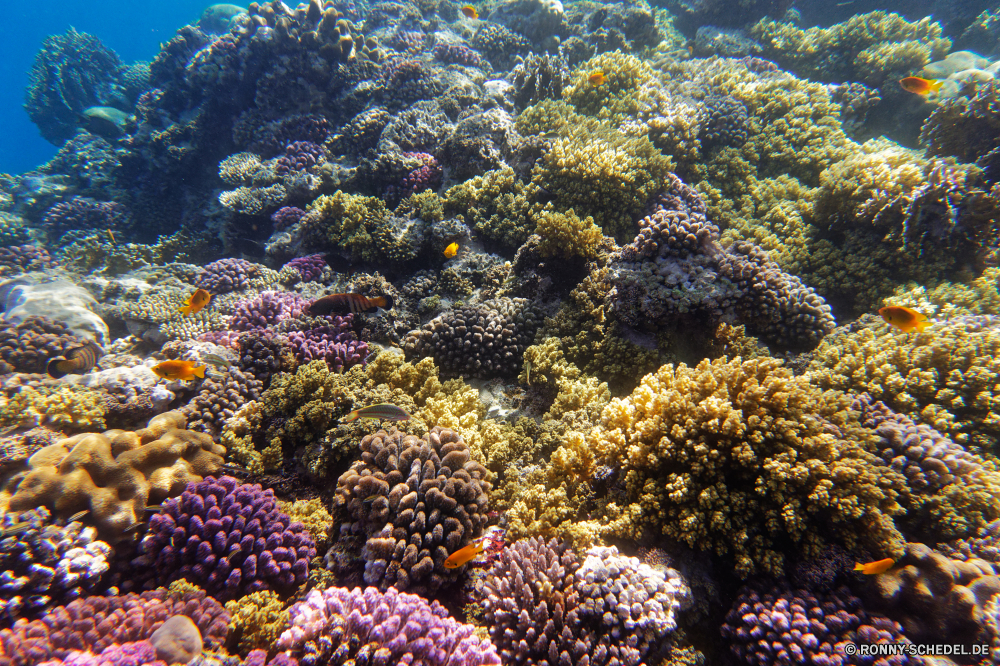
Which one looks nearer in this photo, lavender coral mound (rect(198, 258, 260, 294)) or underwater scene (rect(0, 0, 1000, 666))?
underwater scene (rect(0, 0, 1000, 666))

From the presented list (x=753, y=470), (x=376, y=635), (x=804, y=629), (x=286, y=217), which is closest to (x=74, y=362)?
(x=286, y=217)

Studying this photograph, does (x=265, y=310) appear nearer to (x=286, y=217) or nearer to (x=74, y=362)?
(x=74, y=362)

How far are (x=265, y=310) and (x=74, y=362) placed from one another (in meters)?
2.80

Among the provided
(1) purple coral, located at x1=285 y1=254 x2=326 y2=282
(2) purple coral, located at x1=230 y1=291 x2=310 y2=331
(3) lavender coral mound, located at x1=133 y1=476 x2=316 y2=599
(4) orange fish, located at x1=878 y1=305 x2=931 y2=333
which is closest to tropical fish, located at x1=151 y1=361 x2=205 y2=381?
(3) lavender coral mound, located at x1=133 y1=476 x2=316 y2=599

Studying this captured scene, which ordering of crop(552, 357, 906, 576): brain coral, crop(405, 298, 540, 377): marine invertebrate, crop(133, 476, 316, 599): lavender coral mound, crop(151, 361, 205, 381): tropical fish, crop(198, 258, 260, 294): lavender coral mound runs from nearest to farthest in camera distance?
crop(552, 357, 906, 576): brain coral < crop(133, 476, 316, 599): lavender coral mound < crop(151, 361, 205, 381): tropical fish < crop(405, 298, 540, 377): marine invertebrate < crop(198, 258, 260, 294): lavender coral mound

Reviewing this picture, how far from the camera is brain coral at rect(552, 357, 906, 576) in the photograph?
3.09 metres

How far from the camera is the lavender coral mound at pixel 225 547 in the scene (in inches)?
133

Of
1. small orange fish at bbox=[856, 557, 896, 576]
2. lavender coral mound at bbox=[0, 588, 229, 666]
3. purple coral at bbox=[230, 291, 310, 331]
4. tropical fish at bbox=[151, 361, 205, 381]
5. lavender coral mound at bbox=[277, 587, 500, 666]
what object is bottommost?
lavender coral mound at bbox=[0, 588, 229, 666]

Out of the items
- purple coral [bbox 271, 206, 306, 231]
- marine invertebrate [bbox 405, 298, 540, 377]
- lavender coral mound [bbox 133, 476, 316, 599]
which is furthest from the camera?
purple coral [bbox 271, 206, 306, 231]

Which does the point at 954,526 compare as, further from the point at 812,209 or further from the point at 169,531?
the point at 169,531

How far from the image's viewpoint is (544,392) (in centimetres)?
529

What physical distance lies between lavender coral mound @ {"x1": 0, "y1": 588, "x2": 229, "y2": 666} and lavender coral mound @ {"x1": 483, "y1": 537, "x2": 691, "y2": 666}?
2.35m

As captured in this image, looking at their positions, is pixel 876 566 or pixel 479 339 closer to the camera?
pixel 876 566

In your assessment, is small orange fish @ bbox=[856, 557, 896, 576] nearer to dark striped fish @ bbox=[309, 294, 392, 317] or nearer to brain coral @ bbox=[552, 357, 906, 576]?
brain coral @ bbox=[552, 357, 906, 576]
